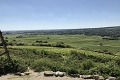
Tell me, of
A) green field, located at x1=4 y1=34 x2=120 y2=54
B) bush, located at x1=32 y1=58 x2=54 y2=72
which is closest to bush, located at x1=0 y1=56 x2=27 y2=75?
bush, located at x1=32 y1=58 x2=54 y2=72

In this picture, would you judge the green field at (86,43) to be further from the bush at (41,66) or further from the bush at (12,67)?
the bush at (12,67)

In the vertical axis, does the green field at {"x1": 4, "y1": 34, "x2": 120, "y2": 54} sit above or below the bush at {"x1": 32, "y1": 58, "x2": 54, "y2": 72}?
below

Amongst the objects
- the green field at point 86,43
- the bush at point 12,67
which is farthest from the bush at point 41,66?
the green field at point 86,43

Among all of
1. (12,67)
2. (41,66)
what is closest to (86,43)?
(41,66)

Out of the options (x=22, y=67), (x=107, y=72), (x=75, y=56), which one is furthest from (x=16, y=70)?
(x=75, y=56)

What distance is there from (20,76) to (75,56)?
30.1 ft

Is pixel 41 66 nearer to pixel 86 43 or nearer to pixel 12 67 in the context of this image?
pixel 12 67

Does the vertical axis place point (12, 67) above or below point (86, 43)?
→ above

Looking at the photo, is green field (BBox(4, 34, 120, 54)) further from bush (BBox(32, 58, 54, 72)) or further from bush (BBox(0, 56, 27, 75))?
bush (BBox(0, 56, 27, 75))

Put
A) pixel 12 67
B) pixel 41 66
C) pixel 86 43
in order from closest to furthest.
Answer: pixel 12 67
pixel 41 66
pixel 86 43

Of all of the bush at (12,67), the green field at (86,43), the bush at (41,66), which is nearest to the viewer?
the bush at (12,67)

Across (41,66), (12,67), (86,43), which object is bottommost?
(86,43)

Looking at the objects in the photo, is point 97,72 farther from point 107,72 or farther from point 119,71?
point 119,71

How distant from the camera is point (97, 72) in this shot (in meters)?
10.9
